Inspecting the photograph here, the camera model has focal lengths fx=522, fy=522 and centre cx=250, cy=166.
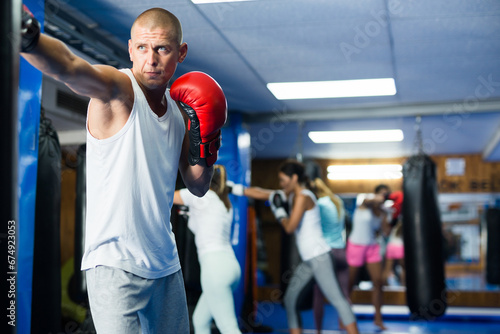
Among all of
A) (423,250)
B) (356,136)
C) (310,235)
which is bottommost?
(423,250)

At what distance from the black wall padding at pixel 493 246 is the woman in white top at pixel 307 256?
14.8 feet

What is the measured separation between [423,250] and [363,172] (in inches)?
180

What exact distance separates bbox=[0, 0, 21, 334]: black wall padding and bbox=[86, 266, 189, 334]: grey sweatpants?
0.73 meters

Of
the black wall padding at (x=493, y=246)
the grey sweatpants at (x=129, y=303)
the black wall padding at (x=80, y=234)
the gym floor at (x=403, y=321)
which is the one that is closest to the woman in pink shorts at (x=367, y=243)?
the gym floor at (x=403, y=321)

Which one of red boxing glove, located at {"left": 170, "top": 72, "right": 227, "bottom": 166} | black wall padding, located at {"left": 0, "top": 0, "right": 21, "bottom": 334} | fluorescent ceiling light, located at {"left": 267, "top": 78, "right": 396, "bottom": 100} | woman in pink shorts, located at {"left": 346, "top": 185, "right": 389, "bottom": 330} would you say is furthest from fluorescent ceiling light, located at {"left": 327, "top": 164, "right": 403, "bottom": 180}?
black wall padding, located at {"left": 0, "top": 0, "right": 21, "bottom": 334}

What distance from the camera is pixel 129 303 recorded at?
144cm

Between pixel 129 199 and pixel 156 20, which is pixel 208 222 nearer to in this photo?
pixel 129 199

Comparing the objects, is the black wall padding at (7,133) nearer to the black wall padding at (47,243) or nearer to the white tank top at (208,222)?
the black wall padding at (47,243)

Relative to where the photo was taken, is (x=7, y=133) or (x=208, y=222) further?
(x=208, y=222)

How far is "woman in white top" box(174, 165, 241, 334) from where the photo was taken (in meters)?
2.91

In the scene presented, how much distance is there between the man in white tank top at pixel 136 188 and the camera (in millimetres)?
1432

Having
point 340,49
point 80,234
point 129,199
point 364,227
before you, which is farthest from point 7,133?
point 364,227

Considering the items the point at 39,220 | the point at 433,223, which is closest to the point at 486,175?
the point at 433,223

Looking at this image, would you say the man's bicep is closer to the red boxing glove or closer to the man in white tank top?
the man in white tank top
